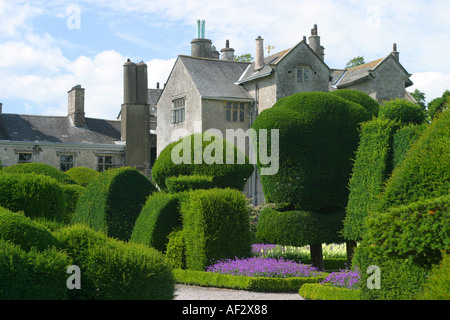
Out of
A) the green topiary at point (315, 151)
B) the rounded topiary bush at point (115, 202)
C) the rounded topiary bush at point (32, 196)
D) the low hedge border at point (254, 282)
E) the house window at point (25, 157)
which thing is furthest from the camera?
the house window at point (25, 157)

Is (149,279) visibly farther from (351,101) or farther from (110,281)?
(351,101)

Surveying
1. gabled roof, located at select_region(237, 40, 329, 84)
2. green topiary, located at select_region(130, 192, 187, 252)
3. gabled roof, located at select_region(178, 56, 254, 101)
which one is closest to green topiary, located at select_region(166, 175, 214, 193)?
green topiary, located at select_region(130, 192, 187, 252)

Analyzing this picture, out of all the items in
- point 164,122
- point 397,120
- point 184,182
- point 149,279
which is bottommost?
point 149,279

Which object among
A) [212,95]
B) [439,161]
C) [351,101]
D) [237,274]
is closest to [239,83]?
[212,95]

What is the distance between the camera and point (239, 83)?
35688 millimetres

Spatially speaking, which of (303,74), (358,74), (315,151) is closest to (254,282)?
(315,151)

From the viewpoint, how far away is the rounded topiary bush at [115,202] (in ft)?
50.4

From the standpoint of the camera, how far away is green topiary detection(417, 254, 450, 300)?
6098mm

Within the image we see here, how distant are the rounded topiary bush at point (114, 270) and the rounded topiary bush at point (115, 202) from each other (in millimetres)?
6721

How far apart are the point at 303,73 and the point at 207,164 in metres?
17.9

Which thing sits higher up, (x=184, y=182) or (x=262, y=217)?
(x=184, y=182)

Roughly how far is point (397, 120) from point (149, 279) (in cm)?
667
